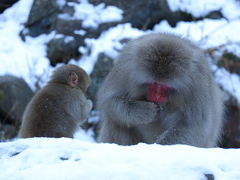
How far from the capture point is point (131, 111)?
3812 mm

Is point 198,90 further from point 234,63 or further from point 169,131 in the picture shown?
point 234,63

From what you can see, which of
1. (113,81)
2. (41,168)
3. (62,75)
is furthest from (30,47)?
(41,168)

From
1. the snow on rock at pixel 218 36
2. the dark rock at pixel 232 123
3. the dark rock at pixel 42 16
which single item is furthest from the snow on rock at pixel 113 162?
the dark rock at pixel 42 16

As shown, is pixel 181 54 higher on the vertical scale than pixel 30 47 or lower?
higher

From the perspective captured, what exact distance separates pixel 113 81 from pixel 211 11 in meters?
3.97

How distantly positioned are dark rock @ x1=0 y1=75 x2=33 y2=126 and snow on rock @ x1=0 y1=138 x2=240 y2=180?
3.89 metres

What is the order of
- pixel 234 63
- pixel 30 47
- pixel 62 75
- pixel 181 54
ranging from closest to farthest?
pixel 181 54, pixel 62 75, pixel 234 63, pixel 30 47

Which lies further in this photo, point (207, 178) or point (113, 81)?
point (113, 81)

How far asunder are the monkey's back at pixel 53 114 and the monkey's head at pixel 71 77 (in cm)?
10

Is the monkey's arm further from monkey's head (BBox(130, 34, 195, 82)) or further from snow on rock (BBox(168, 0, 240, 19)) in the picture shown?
snow on rock (BBox(168, 0, 240, 19))

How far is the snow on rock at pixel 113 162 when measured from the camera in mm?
2104

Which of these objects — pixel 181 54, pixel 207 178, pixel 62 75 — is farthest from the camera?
pixel 62 75

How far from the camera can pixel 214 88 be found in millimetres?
4082

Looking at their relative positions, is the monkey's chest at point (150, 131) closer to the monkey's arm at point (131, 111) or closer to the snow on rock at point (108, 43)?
the monkey's arm at point (131, 111)
